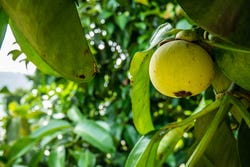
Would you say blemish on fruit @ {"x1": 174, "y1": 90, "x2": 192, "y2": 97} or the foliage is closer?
blemish on fruit @ {"x1": 174, "y1": 90, "x2": 192, "y2": 97}

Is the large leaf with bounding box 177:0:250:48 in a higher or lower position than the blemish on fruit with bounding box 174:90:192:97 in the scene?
higher

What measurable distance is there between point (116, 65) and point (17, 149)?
57 cm

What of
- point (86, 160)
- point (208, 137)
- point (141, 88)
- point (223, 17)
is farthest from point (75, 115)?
point (223, 17)

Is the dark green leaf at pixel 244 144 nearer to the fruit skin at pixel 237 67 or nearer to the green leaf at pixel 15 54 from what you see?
the fruit skin at pixel 237 67

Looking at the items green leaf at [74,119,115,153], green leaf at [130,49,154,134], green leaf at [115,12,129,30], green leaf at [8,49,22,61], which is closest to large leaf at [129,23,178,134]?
green leaf at [130,49,154,134]

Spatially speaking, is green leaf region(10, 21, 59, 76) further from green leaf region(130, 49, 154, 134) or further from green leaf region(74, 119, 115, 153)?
green leaf region(74, 119, 115, 153)

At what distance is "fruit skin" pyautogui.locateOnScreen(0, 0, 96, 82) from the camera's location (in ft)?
1.40

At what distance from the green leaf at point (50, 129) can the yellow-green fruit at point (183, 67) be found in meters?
0.83

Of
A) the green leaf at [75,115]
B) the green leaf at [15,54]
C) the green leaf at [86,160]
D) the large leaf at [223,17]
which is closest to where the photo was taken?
the large leaf at [223,17]

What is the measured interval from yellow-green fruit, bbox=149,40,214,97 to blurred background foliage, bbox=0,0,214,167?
29.7 inches

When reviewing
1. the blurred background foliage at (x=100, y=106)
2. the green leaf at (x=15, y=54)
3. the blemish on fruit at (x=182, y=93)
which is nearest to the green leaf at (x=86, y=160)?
the blurred background foliage at (x=100, y=106)

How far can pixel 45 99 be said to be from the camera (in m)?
1.85

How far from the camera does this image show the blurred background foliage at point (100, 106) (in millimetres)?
1323

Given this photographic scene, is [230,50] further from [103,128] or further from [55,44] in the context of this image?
[103,128]
